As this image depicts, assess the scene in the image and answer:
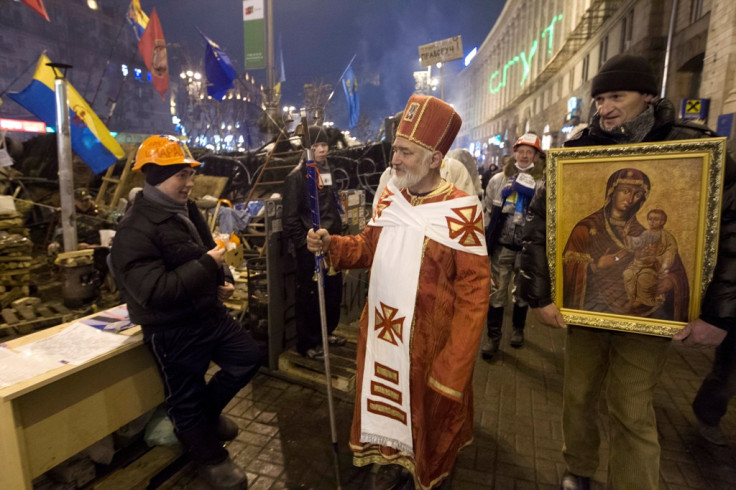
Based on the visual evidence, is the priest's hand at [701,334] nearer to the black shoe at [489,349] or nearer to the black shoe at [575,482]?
the black shoe at [575,482]

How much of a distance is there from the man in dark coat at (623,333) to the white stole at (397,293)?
0.49 m

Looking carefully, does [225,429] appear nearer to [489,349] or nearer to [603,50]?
[489,349]

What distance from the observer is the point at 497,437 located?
348cm

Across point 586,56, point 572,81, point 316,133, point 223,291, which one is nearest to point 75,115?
point 316,133

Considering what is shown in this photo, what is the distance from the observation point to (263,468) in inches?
124

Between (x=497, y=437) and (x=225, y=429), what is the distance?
2.31 m

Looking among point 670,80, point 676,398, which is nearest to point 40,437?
point 676,398

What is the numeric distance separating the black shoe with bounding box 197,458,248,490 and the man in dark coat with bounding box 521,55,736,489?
89.9 inches

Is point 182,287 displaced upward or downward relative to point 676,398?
upward

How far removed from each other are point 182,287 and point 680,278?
280 cm

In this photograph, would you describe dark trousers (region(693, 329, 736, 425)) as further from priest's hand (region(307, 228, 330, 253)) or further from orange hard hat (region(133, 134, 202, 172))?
orange hard hat (region(133, 134, 202, 172))

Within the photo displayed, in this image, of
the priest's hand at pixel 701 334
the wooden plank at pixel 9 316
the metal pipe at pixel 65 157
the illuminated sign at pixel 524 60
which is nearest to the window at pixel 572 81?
the illuminated sign at pixel 524 60

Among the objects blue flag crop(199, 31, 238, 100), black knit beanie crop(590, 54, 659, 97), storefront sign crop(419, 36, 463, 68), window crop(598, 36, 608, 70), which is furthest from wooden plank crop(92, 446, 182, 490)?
window crop(598, 36, 608, 70)

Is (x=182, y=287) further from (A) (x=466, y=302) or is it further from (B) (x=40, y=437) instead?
(A) (x=466, y=302)
